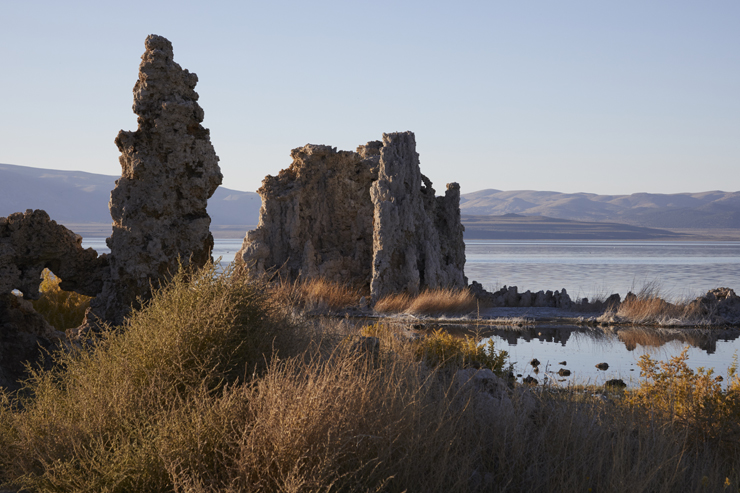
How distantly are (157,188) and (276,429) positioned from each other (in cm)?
550

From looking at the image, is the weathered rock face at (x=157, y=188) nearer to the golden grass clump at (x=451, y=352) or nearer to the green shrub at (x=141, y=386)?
the green shrub at (x=141, y=386)

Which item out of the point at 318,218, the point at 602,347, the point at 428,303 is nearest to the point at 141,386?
the point at 602,347

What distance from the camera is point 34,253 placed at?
8.00 m

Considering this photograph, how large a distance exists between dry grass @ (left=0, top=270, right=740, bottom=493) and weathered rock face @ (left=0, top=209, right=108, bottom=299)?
→ 2.18 meters

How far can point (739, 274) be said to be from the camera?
39531 millimetres

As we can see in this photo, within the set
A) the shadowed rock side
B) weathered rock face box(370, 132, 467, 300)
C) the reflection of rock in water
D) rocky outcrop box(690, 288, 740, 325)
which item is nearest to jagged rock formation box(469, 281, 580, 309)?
weathered rock face box(370, 132, 467, 300)

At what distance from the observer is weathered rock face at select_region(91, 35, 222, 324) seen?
28.5 feet

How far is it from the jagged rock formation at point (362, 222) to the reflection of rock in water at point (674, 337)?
5.60 m

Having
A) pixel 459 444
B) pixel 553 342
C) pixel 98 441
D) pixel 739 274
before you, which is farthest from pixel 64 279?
pixel 739 274

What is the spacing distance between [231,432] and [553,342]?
12.3m

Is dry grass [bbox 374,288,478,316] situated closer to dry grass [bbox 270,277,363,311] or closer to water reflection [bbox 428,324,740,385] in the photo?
dry grass [bbox 270,277,363,311]

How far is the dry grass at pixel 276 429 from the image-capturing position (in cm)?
429

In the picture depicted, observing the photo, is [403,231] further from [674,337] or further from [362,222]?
[674,337]

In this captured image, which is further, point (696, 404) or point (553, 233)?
point (553, 233)
